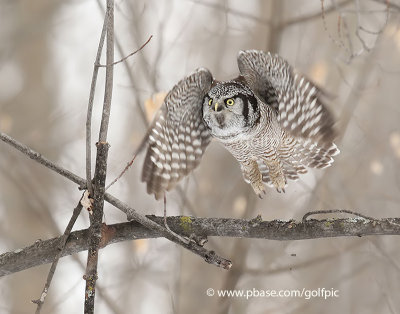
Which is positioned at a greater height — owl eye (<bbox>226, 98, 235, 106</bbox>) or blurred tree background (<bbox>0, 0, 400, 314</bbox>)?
blurred tree background (<bbox>0, 0, 400, 314</bbox>)

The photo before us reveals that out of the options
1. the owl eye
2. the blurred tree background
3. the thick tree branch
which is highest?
the blurred tree background

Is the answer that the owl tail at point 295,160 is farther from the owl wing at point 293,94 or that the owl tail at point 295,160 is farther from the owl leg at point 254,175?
the owl wing at point 293,94

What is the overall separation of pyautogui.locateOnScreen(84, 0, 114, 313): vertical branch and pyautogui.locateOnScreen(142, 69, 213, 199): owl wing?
143 cm

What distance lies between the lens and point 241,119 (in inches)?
171

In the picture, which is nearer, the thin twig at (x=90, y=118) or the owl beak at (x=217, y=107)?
the thin twig at (x=90, y=118)

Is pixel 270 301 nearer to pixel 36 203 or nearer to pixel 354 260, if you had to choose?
pixel 354 260

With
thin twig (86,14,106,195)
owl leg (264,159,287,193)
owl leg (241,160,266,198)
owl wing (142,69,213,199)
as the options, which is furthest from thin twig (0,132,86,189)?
owl leg (264,159,287,193)

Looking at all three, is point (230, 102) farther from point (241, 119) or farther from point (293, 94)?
point (293, 94)

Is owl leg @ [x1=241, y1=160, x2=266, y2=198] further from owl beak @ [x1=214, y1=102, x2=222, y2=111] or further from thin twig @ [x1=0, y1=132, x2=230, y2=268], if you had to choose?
thin twig @ [x1=0, y1=132, x2=230, y2=268]

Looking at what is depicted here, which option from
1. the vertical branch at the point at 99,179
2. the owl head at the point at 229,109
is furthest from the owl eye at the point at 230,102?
the vertical branch at the point at 99,179

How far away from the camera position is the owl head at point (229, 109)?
421cm

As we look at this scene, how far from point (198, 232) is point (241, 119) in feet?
4.35

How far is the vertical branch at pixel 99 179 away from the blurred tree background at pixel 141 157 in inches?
88.4

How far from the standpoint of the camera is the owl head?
421cm
